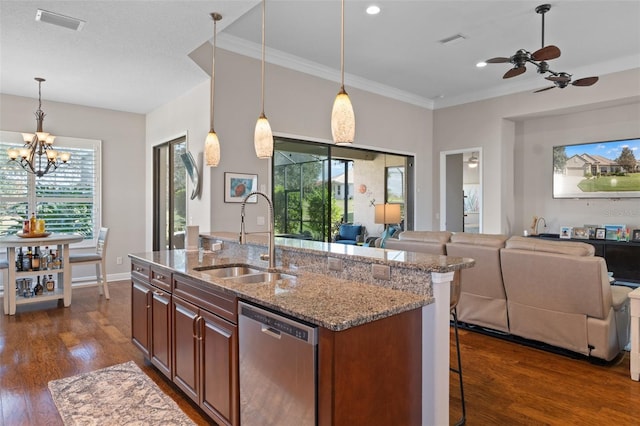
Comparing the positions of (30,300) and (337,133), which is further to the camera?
(30,300)

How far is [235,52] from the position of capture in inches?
196

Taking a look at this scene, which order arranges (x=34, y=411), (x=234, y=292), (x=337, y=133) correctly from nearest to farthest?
1. (x=234, y=292)
2. (x=337, y=133)
3. (x=34, y=411)

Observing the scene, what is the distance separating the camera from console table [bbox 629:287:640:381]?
2865 millimetres

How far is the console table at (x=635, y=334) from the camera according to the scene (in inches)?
113

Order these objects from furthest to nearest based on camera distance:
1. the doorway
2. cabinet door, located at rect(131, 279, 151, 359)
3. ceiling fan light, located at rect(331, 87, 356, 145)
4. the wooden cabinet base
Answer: the doorway, cabinet door, located at rect(131, 279, 151, 359), ceiling fan light, located at rect(331, 87, 356, 145), the wooden cabinet base

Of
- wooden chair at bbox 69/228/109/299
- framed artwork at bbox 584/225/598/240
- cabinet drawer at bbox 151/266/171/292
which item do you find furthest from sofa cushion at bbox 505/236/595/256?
wooden chair at bbox 69/228/109/299

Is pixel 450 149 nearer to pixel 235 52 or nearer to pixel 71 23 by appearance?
pixel 235 52

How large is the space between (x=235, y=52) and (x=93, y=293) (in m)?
4.05

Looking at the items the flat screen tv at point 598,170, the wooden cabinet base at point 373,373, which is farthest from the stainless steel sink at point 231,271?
the flat screen tv at point 598,170

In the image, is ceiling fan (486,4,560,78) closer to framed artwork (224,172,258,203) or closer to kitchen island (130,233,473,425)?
kitchen island (130,233,473,425)

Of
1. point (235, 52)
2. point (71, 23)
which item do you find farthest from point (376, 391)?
point (235, 52)

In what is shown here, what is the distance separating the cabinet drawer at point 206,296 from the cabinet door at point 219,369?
4 cm

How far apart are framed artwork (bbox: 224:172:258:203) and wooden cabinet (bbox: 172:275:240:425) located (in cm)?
239

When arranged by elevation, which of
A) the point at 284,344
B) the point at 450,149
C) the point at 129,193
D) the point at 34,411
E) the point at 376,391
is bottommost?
the point at 34,411
